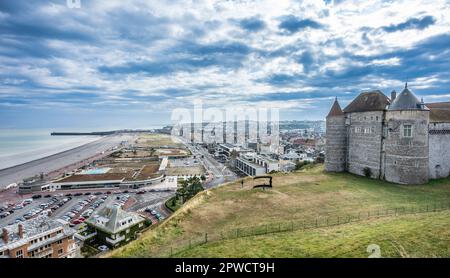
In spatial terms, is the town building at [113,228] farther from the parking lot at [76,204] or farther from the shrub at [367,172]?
the shrub at [367,172]

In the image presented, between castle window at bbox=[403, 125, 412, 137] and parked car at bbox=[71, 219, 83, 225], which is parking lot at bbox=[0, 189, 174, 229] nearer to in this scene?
parked car at bbox=[71, 219, 83, 225]

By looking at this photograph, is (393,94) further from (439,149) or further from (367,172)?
(367,172)

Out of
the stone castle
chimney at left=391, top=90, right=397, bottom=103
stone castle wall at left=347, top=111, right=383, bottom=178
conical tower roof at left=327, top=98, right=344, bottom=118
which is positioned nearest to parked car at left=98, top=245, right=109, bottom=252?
the stone castle

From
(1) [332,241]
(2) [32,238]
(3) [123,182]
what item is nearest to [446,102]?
(1) [332,241]

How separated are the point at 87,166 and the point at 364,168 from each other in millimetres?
80002

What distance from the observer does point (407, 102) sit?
909 inches

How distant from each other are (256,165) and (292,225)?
49872 millimetres

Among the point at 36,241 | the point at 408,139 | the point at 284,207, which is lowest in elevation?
the point at 36,241

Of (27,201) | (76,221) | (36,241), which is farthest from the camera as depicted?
(27,201)

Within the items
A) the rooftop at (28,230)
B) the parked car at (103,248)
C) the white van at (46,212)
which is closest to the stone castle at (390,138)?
the parked car at (103,248)

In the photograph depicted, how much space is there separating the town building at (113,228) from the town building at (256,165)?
37516 millimetres

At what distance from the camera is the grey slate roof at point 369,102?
85.2 ft

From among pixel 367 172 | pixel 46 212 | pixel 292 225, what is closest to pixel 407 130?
pixel 367 172
